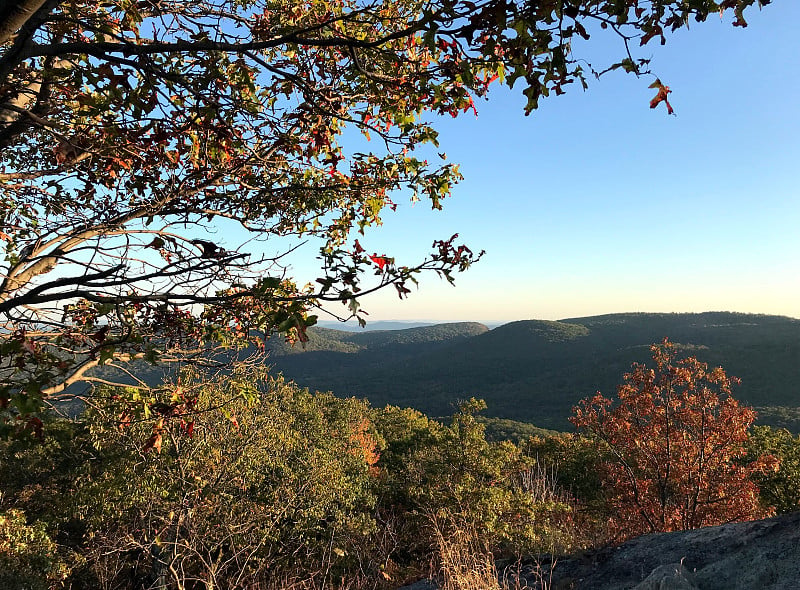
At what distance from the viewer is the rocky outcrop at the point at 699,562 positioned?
416cm

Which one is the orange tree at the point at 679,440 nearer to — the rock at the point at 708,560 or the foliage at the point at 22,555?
the rock at the point at 708,560

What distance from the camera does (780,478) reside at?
2486cm

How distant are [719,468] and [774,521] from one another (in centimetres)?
1144

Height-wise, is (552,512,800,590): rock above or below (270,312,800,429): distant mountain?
above

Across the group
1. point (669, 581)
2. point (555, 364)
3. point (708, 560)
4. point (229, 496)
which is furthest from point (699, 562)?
point (555, 364)

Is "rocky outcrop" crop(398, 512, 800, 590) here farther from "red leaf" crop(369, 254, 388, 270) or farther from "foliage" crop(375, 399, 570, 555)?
"foliage" crop(375, 399, 570, 555)

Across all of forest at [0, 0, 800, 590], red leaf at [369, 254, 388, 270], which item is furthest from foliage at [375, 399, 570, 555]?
red leaf at [369, 254, 388, 270]

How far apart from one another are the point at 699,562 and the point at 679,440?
1150 centimetres

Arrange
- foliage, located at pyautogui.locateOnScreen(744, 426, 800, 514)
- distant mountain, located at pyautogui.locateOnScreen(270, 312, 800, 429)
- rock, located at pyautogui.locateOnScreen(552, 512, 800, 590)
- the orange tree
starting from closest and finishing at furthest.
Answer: rock, located at pyautogui.locateOnScreen(552, 512, 800, 590), the orange tree, foliage, located at pyautogui.locateOnScreen(744, 426, 800, 514), distant mountain, located at pyautogui.locateOnScreen(270, 312, 800, 429)

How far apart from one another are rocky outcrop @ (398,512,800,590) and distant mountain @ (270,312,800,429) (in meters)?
82.4

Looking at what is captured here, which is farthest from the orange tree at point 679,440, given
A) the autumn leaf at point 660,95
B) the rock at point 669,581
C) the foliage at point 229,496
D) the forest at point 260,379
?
the autumn leaf at point 660,95

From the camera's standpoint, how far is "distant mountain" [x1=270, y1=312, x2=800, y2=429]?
9619cm

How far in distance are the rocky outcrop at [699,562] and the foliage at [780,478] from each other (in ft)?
75.9

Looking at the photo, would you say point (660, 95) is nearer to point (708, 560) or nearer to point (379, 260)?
point (379, 260)
